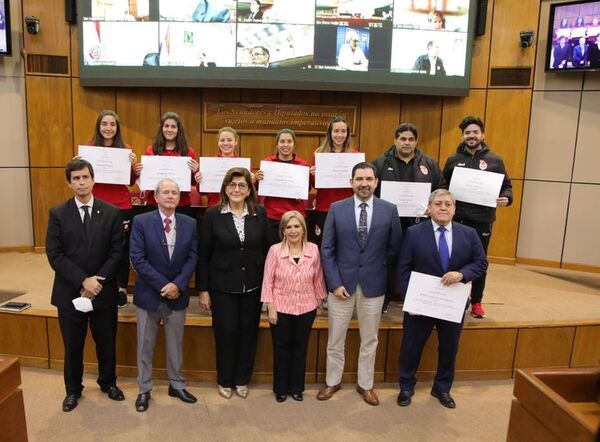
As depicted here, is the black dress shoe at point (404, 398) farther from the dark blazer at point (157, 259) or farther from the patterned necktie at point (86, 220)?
the patterned necktie at point (86, 220)

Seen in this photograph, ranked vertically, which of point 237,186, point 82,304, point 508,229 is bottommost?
point 82,304

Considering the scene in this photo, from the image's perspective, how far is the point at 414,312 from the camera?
123 inches

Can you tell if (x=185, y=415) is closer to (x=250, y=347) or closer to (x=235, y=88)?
(x=250, y=347)

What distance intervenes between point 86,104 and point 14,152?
3.46 ft

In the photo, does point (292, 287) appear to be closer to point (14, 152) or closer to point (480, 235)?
point (480, 235)

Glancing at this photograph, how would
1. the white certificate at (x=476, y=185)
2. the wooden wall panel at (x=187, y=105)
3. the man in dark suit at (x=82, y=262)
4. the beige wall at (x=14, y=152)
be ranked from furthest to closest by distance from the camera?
1. the wooden wall panel at (x=187, y=105)
2. the beige wall at (x=14, y=152)
3. the white certificate at (x=476, y=185)
4. the man in dark suit at (x=82, y=262)

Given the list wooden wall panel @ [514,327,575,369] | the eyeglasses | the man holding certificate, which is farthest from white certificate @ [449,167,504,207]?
the eyeglasses

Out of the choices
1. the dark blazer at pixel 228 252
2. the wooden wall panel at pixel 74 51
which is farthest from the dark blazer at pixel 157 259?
the wooden wall panel at pixel 74 51

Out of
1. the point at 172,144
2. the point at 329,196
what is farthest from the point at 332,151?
the point at 172,144

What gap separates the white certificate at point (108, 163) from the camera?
3.48 metres

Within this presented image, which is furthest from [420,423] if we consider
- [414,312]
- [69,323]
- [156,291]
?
[69,323]

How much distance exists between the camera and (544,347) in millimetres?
3857

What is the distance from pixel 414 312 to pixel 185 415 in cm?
164

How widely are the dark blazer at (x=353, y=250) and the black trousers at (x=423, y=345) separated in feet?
1.23
